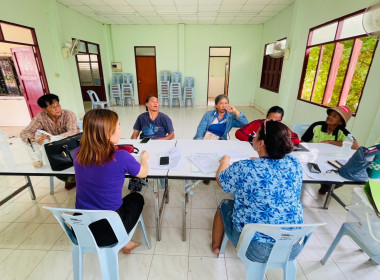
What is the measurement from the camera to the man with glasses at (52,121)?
85.9 inches

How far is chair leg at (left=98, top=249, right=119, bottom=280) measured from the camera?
4.07 feet

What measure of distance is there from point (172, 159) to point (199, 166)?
264 millimetres

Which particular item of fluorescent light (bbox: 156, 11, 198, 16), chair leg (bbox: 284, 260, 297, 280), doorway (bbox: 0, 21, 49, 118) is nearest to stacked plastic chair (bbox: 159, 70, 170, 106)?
fluorescent light (bbox: 156, 11, 198, 16)

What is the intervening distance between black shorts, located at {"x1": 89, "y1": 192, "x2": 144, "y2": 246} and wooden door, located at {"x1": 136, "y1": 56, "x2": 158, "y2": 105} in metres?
7.11

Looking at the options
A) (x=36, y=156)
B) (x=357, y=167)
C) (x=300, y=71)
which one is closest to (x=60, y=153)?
(x=36, y=156)

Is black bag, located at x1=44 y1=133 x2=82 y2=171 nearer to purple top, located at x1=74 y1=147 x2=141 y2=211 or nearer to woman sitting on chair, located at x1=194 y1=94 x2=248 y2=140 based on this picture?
purple top, located at x1=74 y1=147 x2=141 y2=211

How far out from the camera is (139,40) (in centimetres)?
743

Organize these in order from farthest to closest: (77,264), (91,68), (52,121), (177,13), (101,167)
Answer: (91,68), (177,13), (52,121), (77,264), (101,167)

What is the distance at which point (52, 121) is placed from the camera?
2.33m

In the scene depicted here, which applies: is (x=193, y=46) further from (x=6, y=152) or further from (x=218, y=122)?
(x=6, y=152)

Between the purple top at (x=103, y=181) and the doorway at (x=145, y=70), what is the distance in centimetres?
725

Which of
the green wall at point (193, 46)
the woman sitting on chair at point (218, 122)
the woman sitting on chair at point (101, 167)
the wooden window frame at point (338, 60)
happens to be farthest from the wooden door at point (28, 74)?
the wooden window frame at point (338, 60)

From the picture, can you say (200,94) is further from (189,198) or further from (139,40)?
(189,198)

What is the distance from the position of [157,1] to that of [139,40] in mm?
2846
